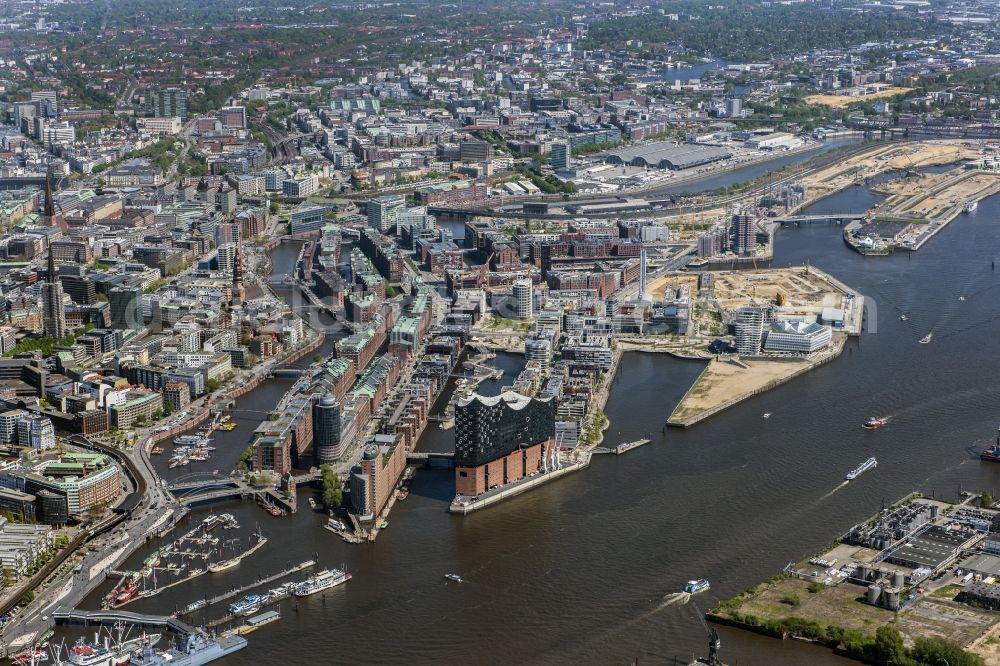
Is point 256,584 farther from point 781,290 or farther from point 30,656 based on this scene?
point 781,290

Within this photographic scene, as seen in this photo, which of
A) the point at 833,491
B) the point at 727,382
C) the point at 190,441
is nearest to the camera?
the point at 833,491

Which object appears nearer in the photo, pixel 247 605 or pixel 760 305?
pixel 247 605

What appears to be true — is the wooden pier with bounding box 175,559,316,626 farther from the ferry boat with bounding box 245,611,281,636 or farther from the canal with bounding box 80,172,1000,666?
the ferry boat with bounding box 245,611,281,636

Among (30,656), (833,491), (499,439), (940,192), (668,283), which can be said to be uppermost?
(499,439)

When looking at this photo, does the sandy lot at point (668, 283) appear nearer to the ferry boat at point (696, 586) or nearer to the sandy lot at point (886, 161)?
the sandy lot at point (886, 161)

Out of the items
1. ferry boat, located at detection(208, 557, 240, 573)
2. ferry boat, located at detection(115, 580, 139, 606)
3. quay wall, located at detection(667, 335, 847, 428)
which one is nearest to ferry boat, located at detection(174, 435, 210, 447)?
ferry boat, located at detection(208, 557, 240, 573)

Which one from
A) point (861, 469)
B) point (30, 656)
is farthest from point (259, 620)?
point (861, 469)

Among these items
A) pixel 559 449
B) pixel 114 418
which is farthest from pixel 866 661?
pixel 114 418
